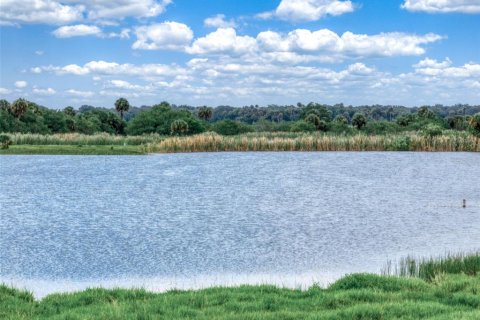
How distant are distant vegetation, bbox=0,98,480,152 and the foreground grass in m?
59.2

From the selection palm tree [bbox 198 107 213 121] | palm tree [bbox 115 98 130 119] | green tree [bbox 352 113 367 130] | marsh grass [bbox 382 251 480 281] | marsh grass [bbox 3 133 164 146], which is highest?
palm tree [bbox 115 98 130 119]

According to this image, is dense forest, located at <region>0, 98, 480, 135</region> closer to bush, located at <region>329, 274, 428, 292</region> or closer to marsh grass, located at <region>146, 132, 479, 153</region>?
marsh grass, located at <region>146, 132, 479, 153</region>

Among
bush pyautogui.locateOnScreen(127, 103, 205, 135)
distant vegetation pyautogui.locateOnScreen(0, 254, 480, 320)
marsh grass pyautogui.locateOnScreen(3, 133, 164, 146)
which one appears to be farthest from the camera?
bush pyautogui.locateOnScreen(127, 103, 205, 135)

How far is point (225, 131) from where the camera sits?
114000mm

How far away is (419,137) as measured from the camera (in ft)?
233

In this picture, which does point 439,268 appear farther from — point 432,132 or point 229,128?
point 229,128

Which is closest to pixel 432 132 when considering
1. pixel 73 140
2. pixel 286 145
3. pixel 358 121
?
pixel 286 145

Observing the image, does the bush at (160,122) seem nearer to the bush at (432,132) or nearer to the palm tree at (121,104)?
the palm tree at (121,104)

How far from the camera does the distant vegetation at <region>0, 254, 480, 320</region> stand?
9.62 meters

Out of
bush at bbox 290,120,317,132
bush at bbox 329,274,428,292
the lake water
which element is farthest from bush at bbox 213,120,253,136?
bush at bbox 329,274,428,292

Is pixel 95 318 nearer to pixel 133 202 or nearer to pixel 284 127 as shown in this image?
pixel 133 202

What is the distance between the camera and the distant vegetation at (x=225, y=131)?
233 feet

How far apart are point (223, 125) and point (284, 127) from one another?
1229cm

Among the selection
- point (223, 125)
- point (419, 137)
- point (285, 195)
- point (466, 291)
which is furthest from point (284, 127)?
point (466, 291)
